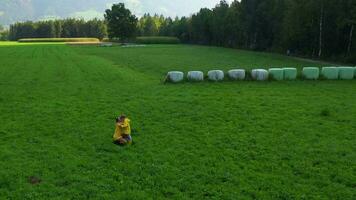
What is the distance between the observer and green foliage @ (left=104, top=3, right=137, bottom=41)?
113 metres

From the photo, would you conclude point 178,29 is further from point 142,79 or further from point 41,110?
point 41,110

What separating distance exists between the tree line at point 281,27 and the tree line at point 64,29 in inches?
1625

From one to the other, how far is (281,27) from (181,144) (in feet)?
208

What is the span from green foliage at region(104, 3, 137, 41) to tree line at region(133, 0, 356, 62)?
19879mm

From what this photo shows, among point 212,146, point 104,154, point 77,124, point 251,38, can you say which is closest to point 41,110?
point 77,124

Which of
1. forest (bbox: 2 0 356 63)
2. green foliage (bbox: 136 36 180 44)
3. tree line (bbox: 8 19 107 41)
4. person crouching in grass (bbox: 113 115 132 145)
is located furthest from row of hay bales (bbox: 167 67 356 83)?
tree line (bbox: 8 19 107 41)

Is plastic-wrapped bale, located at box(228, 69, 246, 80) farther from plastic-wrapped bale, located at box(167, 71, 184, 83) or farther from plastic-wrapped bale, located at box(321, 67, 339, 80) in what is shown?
plastic-wrapped bale, located at box(321, 67, 339, 80)

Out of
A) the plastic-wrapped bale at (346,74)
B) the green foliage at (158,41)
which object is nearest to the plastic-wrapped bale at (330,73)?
the plastic-wrapped bale at (346,74)

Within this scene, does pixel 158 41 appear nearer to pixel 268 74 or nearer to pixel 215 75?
pixel 268 74

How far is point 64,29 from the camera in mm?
168125

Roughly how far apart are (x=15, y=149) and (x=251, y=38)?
3098 inches

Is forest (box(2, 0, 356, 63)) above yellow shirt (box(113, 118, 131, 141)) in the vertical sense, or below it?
above

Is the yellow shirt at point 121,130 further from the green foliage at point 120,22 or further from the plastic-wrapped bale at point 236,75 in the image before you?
the green foliage at point 120,22

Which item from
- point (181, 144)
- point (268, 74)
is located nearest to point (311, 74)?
point (268, 74)
